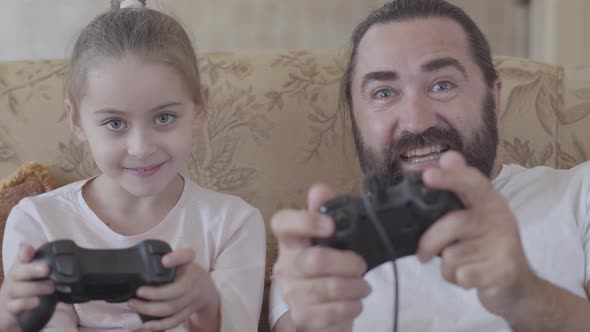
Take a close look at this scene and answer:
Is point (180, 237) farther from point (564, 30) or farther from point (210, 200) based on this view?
point (564, 30)

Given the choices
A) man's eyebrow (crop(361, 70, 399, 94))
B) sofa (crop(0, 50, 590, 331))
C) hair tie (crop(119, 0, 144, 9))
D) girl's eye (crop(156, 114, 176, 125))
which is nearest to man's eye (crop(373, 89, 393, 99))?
man's eyebrow (crop(361, 70, 399, 94))

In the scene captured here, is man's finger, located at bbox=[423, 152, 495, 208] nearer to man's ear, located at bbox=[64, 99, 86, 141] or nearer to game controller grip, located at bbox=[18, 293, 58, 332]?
game controller grip, located at bbox=[18, 293, 58, 332]

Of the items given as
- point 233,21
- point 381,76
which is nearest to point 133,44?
point 381,76

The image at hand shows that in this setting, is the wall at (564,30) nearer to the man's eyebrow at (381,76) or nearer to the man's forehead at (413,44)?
the man's forehead at (413,44)

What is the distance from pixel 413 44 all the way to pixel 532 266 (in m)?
0.44

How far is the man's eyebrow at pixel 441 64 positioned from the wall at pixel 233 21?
3.03 ft

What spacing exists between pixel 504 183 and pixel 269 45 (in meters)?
1.06

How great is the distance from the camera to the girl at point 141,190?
1122 millimetres

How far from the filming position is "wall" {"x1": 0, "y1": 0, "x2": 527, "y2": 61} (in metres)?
2.08

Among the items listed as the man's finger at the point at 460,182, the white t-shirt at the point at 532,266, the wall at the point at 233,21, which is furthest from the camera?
the wall at the point at 233,21

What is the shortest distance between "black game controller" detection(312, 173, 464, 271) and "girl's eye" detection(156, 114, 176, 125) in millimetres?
496

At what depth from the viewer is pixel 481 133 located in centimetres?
124

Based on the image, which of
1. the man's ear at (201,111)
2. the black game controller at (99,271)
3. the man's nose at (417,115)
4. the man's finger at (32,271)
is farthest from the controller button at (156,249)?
the man's nose at (417,115)

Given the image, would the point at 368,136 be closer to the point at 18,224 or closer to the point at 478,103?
the point at 478,103
